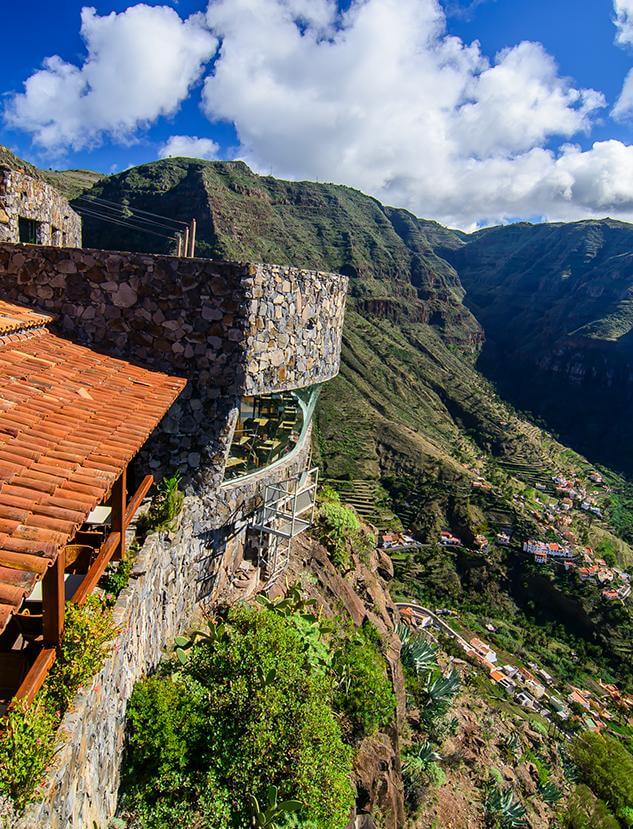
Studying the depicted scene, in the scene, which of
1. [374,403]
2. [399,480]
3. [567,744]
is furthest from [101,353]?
[374,403]

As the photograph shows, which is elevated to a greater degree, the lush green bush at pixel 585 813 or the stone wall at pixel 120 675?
the stone wall at pixel 120 675

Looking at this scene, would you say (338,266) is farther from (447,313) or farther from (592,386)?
(592,386)

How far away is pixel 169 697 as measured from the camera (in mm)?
4941

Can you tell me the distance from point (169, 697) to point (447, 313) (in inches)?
4625

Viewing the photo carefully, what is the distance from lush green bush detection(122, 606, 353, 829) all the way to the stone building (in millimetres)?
339

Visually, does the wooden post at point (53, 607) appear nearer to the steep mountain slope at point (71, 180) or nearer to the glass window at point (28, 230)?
the glass window at point (28, 230)

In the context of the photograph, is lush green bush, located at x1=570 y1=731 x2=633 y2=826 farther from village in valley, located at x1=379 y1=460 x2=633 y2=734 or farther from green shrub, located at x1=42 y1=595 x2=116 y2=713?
green shrub, located at x1=42 y1=595 x2=116 y2=713

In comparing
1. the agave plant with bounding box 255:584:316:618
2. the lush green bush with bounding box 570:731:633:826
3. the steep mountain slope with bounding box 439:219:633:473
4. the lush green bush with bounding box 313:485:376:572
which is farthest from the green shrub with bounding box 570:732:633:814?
the steep mountain slope with bounding box 439:219:633:473

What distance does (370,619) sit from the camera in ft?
35.1

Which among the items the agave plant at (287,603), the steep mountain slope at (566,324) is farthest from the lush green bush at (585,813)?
the steep mountain slope at (566,324)

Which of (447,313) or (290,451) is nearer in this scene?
(290,451)

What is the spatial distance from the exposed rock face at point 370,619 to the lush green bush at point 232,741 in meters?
1.78

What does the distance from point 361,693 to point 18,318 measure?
21.7 ft

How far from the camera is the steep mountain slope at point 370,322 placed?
54.8 m
